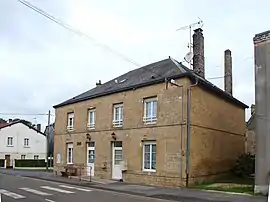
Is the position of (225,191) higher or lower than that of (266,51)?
lower

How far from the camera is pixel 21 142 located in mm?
58656

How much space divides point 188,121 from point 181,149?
5.19 feet

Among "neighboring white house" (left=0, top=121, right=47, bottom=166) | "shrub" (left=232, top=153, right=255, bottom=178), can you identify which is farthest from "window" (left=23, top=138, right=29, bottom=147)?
"shrub" (left=232, top=153, right=255, bottom=178)

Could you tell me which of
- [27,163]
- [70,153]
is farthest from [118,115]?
[27,163]

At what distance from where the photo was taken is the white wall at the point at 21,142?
5694 cm

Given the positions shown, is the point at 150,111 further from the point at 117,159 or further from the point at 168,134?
the point at 117,159

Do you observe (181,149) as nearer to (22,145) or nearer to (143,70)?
(143,70)

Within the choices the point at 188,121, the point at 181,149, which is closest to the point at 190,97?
the point at 188,121

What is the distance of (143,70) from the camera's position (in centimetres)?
2733

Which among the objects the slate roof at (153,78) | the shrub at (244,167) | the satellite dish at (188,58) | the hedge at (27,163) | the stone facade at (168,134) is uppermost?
the satellite dish at (188,58)

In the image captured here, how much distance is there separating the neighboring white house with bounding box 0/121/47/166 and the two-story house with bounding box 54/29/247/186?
1175 inches

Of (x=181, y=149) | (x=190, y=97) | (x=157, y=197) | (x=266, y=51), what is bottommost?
(x=157, y=197)

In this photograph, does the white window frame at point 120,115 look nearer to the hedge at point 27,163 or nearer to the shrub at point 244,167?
the shrub at point 244,167

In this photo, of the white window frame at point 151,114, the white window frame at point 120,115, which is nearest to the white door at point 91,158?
the white window frame at point 120,115
